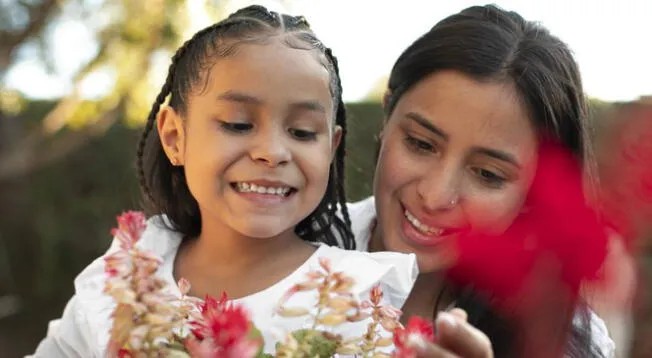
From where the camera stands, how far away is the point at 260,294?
5.23ft

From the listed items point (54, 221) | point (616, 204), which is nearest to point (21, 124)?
point (54, 221)

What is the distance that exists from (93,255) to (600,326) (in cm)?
429

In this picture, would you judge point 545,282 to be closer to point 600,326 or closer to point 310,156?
point 600,326

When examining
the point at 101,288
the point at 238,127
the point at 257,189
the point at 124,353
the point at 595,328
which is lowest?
the point at 595,328

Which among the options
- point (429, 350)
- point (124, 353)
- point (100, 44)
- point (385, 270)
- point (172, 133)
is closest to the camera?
point (429, 350)

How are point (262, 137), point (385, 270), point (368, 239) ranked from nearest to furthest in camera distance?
point (262, 137)
point (385, 270)
point (368, 239)

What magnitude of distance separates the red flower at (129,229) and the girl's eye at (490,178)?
93 cm

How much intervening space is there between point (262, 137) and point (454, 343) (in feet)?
2.01

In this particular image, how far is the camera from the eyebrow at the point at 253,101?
1441 millimetres

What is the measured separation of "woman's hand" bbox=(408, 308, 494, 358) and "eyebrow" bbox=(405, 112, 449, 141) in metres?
0.93

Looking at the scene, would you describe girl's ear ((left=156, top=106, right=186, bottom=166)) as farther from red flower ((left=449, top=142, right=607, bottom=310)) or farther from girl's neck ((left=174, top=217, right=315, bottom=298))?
red flower ((left=449, top=142, right=607, bottom=310))

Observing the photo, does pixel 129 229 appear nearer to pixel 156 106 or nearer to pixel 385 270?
pixel 385 270

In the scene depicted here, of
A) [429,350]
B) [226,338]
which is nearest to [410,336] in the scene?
[429,350]

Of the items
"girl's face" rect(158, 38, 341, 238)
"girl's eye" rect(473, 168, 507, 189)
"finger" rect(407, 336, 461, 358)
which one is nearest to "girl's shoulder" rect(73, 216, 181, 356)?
"girl's face" rect(158, 38, 341, 238)
